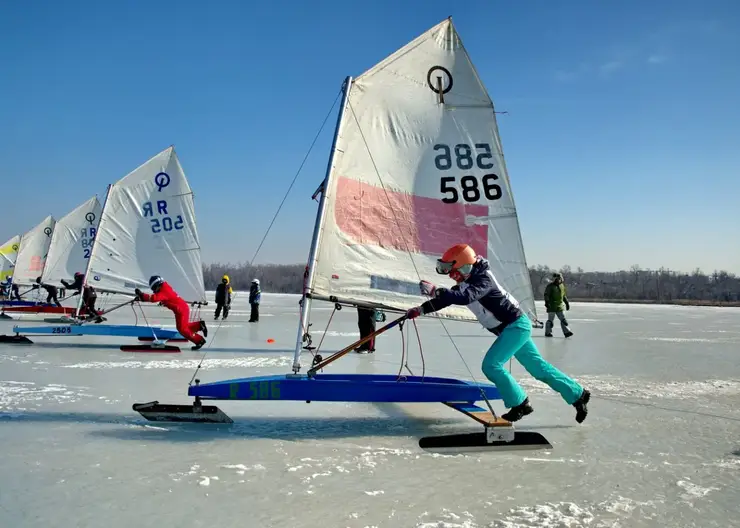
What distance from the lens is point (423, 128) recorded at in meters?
5.26

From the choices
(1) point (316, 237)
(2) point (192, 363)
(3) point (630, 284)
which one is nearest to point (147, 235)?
(2) point (192, 363)

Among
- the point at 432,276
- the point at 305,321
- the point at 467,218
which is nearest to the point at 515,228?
the point at 467,218

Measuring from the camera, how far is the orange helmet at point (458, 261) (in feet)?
14.3

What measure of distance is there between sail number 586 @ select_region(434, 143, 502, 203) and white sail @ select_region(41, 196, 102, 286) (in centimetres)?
1468

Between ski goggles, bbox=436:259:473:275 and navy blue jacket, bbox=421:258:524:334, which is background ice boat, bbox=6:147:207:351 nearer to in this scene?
ski goggles, bbox=436:259:473:275

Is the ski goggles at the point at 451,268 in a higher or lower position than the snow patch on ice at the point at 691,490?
higher

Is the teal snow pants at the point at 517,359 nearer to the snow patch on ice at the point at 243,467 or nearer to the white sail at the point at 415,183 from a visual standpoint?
the white sail at the point at 415,183

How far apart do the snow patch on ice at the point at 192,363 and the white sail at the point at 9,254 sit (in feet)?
81.5

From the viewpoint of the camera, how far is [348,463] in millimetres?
3564

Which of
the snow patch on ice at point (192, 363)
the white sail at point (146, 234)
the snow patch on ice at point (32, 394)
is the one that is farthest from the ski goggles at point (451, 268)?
the white sail at point (146, 234)

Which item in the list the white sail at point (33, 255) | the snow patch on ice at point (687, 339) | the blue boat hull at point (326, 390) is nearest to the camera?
the blue boat hull at point (326, 390)

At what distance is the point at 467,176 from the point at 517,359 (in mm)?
1859

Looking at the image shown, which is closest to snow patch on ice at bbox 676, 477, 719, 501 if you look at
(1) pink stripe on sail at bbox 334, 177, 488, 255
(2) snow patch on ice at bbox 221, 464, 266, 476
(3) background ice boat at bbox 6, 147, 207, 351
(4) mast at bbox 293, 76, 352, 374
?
(2) snow patch on ice at bbox 221, 464, 266, 476

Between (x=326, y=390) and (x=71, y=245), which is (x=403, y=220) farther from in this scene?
(x=71, y=245)
